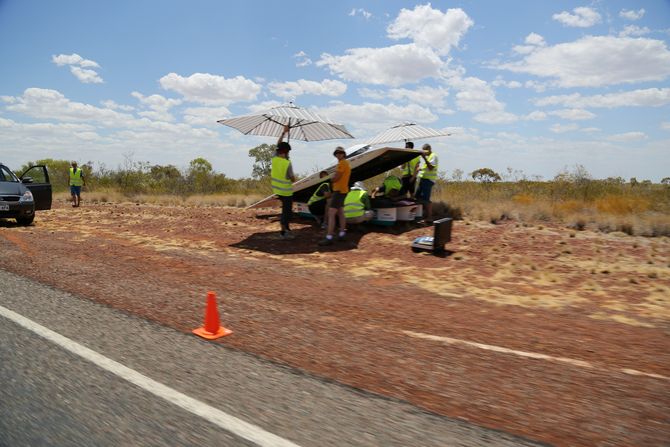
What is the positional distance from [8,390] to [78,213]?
1478cm

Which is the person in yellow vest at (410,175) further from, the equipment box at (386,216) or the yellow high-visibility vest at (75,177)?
the yellow high-visibility vest at (75,177)

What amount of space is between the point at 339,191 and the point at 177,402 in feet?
22.2

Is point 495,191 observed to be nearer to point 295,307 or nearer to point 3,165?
point 295,307

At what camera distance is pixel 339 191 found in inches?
362

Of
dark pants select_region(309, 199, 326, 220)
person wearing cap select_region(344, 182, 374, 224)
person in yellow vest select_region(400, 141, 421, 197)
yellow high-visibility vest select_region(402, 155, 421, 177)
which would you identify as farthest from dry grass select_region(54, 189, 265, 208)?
person wearing cap select_region(344, 182, 374, 224)

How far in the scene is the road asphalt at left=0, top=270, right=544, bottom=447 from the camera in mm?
2434

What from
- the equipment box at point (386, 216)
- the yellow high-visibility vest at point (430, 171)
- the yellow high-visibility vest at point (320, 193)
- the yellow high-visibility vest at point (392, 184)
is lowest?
the equipment box at point (386, 216)

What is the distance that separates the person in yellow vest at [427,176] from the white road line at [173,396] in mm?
9206

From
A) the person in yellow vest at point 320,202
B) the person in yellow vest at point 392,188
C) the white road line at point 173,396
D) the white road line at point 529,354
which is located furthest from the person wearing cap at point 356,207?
the white road line at point 173,396

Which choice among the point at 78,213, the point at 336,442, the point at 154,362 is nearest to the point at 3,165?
the point at 78,213

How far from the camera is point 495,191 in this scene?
49.4 feet

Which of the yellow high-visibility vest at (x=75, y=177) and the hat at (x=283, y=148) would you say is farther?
the yellow high-visibility vest at (x=75, y=177)

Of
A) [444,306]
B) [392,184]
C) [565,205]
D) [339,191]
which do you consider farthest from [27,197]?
[565,205]

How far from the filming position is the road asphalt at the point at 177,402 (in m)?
2.43
